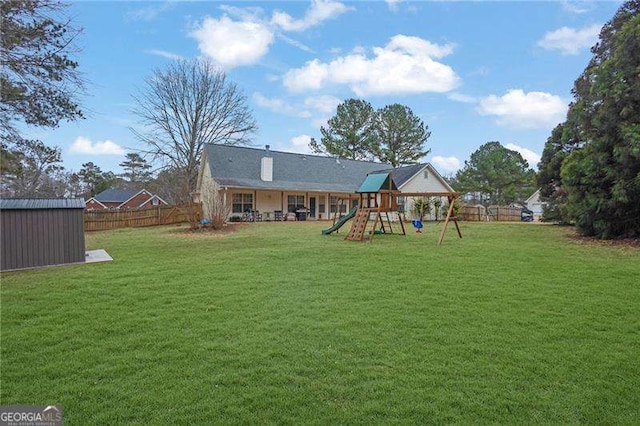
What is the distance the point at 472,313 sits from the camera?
14.5ft

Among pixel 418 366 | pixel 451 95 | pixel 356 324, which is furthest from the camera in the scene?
pixel 451 95

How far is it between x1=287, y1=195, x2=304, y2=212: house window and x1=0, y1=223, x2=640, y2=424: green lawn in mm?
17348

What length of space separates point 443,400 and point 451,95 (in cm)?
1792

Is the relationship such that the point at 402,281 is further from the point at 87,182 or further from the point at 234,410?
the point at 87,182

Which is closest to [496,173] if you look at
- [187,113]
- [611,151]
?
[611,151]

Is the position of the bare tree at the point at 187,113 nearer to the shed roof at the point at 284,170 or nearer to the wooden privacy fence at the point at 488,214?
the shed roof at the point at 284,170

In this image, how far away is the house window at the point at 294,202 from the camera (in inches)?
953

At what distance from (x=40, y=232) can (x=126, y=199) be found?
38.8 m

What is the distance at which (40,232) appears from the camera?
24.4 ft

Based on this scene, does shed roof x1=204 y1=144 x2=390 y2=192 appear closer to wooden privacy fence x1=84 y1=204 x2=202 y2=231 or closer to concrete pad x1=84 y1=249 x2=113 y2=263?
wooden privacy fence x1=84 y1=204 x2=202 y2=231

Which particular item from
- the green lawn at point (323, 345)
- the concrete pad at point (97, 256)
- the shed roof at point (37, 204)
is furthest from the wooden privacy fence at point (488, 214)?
the shed roof at point (37, 204)

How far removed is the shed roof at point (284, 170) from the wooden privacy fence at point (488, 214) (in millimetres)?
8247

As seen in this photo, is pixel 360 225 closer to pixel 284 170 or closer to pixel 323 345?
pixel 323 345

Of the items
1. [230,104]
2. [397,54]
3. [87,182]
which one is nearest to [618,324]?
[397,54]
